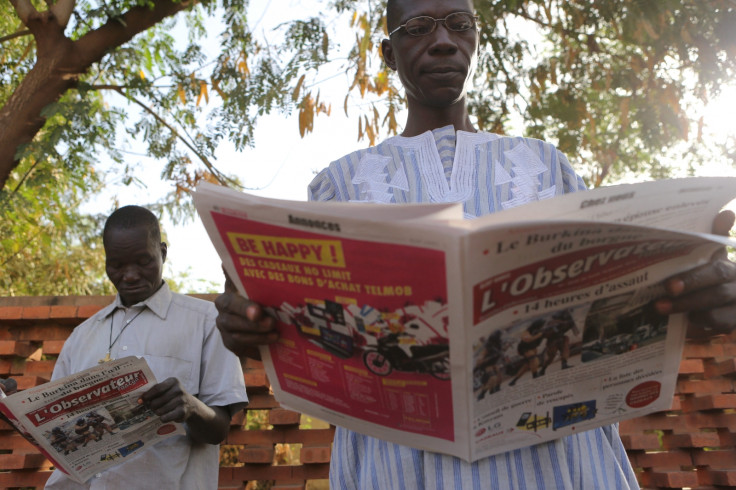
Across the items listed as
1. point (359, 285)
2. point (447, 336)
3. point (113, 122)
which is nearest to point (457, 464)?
point (447, 336)

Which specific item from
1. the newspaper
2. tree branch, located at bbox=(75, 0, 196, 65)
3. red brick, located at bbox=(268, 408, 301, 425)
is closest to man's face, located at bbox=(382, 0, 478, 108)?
the newspaper

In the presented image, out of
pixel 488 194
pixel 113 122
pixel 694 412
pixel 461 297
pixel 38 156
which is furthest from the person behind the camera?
pixel 113 122

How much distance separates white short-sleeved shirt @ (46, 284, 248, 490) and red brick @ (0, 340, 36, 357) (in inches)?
33.8

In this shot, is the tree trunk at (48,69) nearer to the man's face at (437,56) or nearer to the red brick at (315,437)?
the red brick at (315,437)

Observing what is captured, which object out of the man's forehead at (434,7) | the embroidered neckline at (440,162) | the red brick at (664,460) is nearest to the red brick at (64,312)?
the embroidered neckline at (440,162)

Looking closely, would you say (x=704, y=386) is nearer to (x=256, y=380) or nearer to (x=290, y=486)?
(x=290, y=486)

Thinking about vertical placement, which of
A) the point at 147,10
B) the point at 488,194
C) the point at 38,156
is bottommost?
the point at 488,194

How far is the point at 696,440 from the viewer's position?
3.39m

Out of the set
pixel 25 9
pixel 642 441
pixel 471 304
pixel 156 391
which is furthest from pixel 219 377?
pixel 25 9

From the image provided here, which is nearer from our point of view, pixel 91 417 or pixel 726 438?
pixel 91 417

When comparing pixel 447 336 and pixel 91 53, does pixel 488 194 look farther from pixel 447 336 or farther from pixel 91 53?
pixel 91 53

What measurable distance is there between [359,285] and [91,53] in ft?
17.4

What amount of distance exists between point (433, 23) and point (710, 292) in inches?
39.2

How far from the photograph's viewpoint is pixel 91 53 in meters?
5.69
